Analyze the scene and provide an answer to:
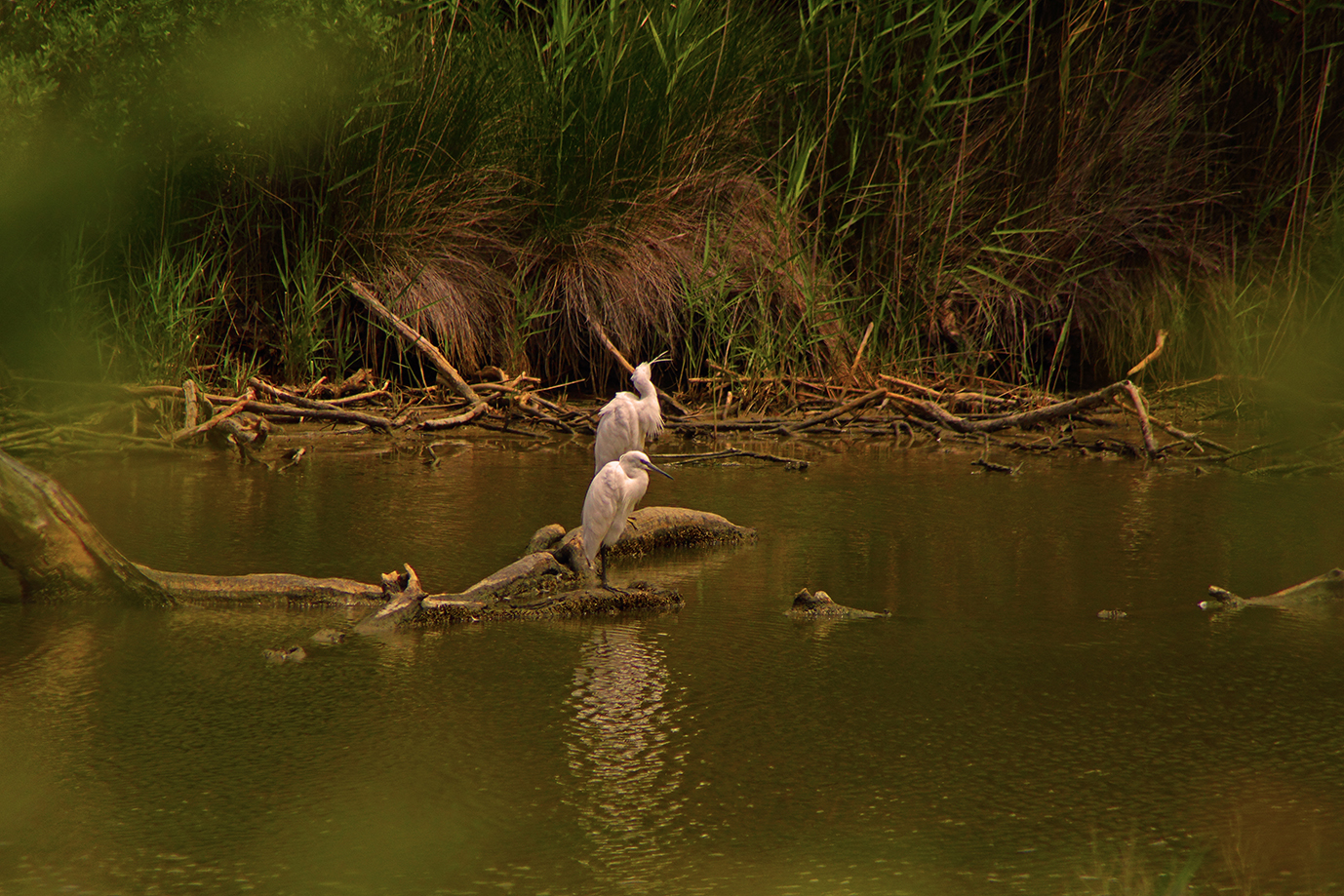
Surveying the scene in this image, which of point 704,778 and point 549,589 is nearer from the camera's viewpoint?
point 704,778

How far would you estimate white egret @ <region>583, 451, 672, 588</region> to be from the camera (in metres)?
3.34

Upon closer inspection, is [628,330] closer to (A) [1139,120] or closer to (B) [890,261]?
(B) [890,261]

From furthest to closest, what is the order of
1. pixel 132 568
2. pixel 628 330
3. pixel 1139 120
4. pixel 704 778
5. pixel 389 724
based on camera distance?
pixel 1139 120, pixel 628 330, pixel 132 568, pixel 389 724, pixel 704 778

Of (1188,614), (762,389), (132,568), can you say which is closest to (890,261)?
(762,389)

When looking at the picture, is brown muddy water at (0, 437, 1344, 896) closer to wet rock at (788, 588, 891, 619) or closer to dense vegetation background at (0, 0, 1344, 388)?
wet rock at (788, 588, 891, 619)

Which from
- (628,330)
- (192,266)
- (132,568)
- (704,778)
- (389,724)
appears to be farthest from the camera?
(628,330)

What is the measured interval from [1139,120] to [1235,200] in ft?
2.39

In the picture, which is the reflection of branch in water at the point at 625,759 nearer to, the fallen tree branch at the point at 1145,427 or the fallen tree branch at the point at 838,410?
the fallen tree branch at the point at 838,410

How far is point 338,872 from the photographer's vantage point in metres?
1.93

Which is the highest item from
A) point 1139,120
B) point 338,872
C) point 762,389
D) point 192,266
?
point 1139,120

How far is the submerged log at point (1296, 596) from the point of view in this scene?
3314 mm

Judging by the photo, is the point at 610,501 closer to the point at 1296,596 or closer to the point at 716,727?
the point at 716,727

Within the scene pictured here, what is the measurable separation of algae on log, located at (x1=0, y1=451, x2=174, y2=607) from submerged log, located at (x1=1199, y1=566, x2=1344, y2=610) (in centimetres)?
245

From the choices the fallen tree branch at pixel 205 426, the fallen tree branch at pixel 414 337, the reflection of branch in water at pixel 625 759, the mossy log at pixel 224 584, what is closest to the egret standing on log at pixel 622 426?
the mossy log at pixel 224 584
